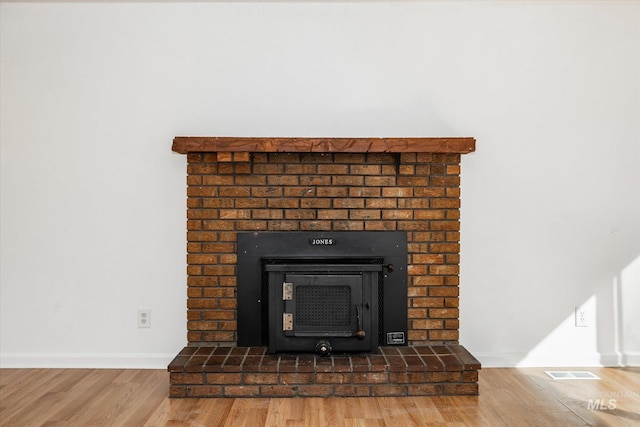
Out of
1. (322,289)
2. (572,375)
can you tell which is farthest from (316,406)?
(572,375)

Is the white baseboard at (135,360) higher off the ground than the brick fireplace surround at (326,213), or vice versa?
the brick fireplace surround at (326,213)

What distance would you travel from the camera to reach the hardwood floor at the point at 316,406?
2436 mm

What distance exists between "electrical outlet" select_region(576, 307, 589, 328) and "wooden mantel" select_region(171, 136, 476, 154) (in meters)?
1.26

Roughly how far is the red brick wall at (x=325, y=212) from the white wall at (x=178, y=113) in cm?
15

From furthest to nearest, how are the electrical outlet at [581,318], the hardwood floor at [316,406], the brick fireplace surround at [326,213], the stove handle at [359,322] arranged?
the electrical outlet at [581,318] < the brick fireplace surround at [326,213] < the stove handle at [359,322] < the hardwood floor at [316,406]

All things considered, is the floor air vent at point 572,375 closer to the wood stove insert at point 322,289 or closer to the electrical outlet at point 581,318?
the electrical outlet at point 581,318

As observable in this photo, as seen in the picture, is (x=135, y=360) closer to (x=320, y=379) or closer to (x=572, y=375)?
(x=320, y=379)

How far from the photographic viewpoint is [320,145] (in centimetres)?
295

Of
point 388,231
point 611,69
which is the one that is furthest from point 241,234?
point 611,69

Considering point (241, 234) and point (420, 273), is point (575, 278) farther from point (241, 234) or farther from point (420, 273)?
point (241, 234)

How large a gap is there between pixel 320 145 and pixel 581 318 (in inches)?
76.6

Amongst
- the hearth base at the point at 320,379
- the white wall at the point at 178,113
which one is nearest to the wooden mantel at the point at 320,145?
the white wall at the point at 178,113

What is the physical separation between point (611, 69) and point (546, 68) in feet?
1.32

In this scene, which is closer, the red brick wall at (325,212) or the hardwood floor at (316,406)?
the hardwood floor at (316,406)
